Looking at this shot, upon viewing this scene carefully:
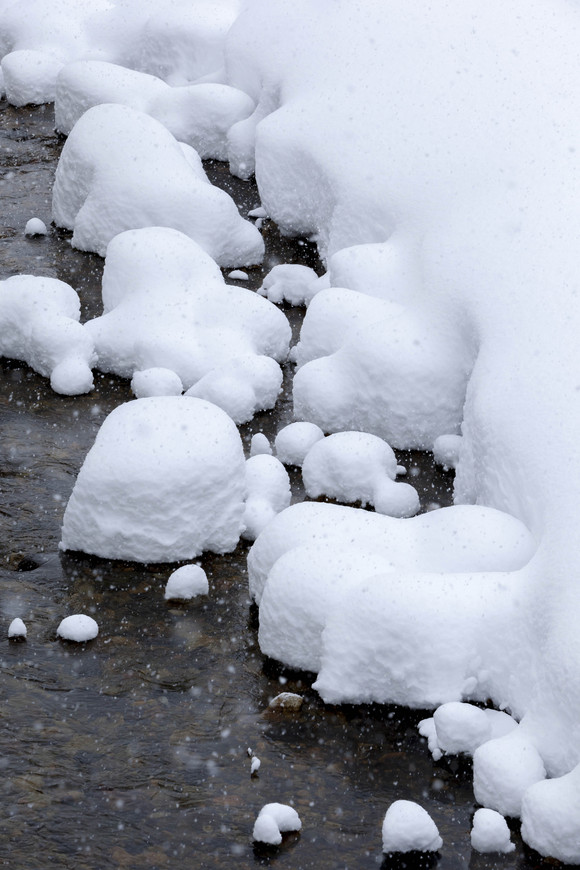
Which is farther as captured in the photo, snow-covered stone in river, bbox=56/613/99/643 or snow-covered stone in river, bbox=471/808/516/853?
snow-covered stone in river, bbox=56/613/99/643

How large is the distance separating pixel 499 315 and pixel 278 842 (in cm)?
237

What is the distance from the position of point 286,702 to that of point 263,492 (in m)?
1.00

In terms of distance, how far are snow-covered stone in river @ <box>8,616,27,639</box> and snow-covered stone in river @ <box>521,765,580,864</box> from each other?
1.67m

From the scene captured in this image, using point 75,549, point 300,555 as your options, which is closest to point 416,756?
point 300,555

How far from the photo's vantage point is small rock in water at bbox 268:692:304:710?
378 cm

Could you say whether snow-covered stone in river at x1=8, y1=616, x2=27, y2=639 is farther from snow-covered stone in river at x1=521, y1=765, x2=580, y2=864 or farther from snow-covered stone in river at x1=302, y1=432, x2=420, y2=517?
snow-covered stone in river at x1=521, y1=765, x2=580, y2=864

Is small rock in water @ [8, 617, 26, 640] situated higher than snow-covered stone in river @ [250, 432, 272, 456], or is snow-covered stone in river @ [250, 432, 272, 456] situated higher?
snow-covered stone in river @ [250, 432, 272, 456]

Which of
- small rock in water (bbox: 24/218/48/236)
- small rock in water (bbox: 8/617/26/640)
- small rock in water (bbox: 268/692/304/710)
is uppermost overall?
small rock in water (bbox: 268/692/304/710)

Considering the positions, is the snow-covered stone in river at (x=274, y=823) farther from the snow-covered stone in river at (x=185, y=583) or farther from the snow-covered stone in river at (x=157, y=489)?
the snow-covered stone in river at (x=157, y=489)

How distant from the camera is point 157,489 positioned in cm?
428

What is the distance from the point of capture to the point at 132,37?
848 centimetres

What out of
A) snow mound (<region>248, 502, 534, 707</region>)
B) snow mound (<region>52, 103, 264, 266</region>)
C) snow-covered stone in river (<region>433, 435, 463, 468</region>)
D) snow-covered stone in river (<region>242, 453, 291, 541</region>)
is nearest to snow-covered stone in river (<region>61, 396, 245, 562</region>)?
snow-covered stone in river (<region>242, 453, 291, 541</region>)

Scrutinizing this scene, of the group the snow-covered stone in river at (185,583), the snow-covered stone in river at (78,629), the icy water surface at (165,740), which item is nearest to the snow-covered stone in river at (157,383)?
the icy water surface at (165,740)

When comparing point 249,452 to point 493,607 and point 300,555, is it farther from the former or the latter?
point 493,607
